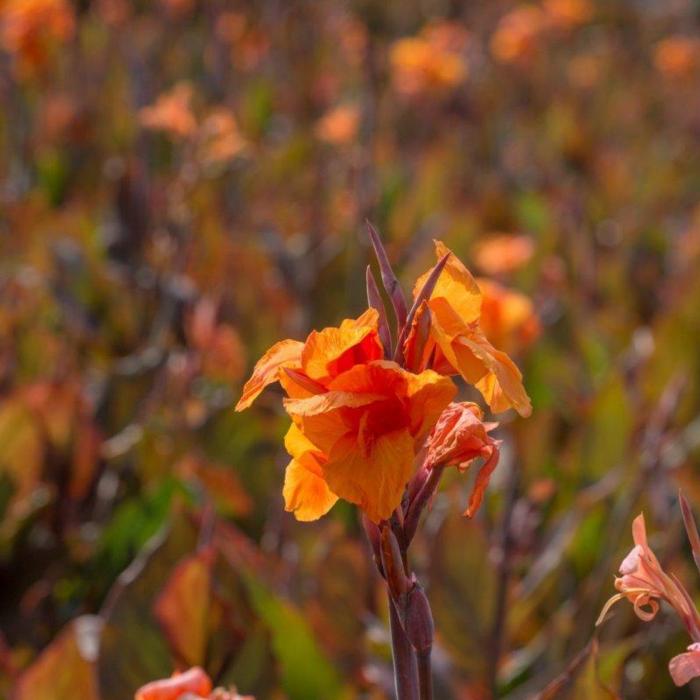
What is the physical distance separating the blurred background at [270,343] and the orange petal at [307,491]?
24 centimetres

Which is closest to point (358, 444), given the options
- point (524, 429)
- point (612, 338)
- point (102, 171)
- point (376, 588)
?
point (376, 588)

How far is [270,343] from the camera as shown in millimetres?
1638

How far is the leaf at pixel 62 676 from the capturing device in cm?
83

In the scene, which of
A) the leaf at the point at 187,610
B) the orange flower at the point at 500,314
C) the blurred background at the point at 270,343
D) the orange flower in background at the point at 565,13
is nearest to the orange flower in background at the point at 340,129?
the blurred background at the point at 270,343

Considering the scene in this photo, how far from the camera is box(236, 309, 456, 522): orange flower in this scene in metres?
0.47

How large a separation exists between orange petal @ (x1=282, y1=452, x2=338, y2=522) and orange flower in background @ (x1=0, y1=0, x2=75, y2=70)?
1.83 meters

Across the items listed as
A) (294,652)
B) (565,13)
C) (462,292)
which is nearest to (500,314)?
(294,652)

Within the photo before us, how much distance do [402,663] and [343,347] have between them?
0.14 meters

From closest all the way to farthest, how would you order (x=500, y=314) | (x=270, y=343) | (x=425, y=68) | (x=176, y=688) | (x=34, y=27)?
(x=176, y=688), (x=500, y=314), (x=270, y=343), (x=34, y=27), (x=425, y=68)

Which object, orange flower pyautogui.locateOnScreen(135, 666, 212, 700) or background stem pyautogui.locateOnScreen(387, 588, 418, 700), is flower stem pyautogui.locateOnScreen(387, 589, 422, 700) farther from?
orange flower pyautogui.locateOnScreen(135, 666, 212, 700)

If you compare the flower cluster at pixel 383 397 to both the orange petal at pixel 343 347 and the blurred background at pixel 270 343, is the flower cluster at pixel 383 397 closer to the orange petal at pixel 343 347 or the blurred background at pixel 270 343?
the orange petal at pixel 343 347

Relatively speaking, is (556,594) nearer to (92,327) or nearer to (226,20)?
(92,327)

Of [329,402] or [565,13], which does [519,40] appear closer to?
[565,13]

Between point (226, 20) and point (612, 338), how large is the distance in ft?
6.73
